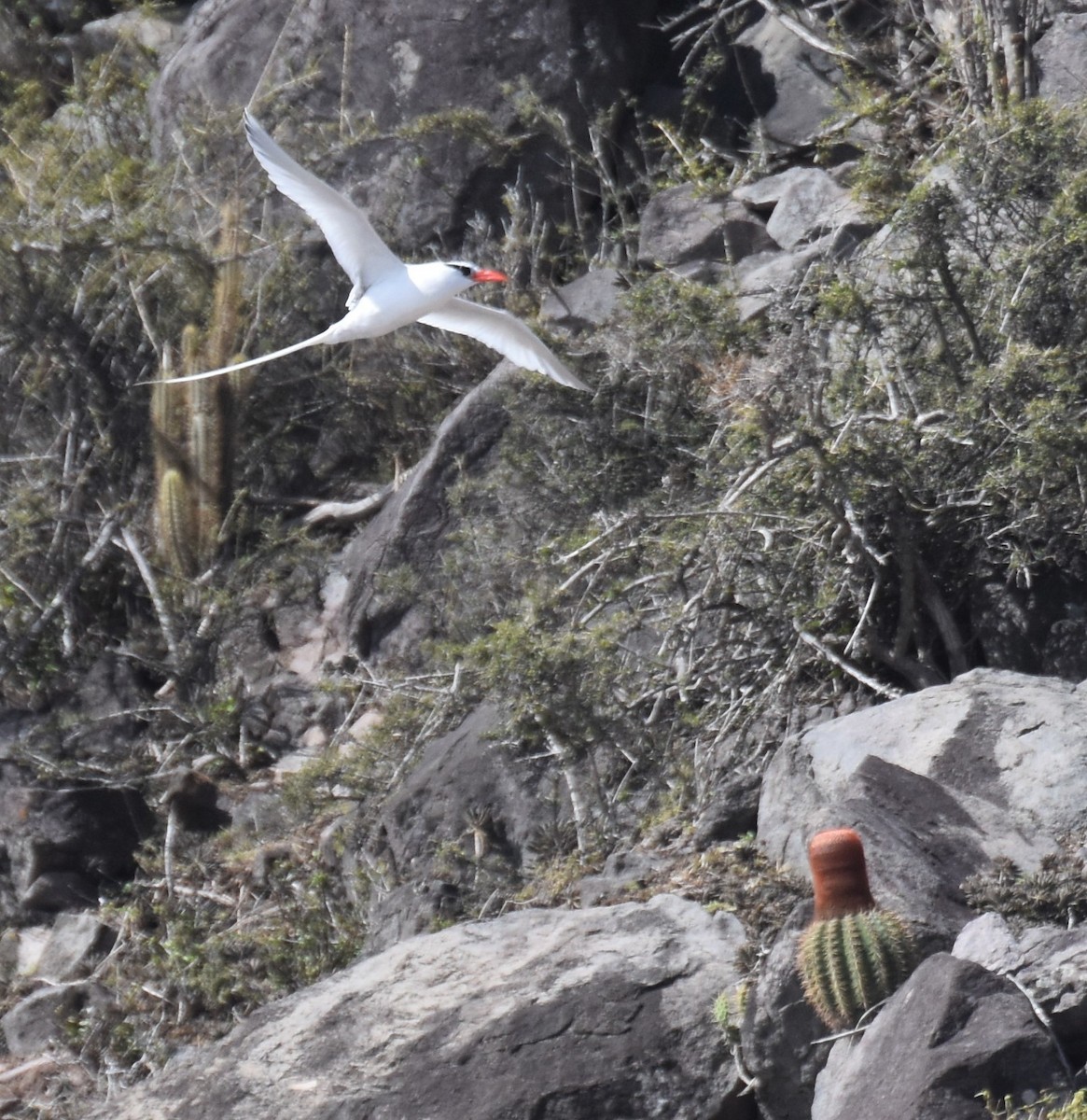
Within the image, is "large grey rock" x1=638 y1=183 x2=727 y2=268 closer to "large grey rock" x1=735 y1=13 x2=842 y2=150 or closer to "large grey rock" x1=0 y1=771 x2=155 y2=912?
"large grey rock" x1=735 y1=13 x2=842 y2=150

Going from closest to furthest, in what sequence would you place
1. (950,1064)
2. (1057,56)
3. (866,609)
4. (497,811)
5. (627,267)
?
1. (950,1064)
2. (866,609)
3. (497,811)
4. (1057,56)
5. (627,267)

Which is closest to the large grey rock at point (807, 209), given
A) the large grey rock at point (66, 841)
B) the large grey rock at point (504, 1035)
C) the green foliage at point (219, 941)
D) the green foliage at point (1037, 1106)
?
the green foliage at point (219, 941)

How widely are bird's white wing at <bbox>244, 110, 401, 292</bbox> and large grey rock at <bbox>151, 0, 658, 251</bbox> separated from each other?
4.47m

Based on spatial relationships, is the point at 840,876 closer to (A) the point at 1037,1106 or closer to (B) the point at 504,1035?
(A) the point at 1037,1106

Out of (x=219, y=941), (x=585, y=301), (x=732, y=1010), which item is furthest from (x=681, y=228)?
(x=732, y=1010)

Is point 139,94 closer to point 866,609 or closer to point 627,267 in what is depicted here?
point 627,267

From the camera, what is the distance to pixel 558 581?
8.55m

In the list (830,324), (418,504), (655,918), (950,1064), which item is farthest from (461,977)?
(418,504)

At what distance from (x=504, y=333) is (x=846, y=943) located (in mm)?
4401

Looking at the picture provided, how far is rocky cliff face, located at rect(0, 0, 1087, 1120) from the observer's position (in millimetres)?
5340

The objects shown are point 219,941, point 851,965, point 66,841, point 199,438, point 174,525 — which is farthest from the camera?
point 199,438

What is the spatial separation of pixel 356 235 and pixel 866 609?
2.70 meters

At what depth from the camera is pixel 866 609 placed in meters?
7.04

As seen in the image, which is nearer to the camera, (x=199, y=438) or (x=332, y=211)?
(x=332, y=211)
